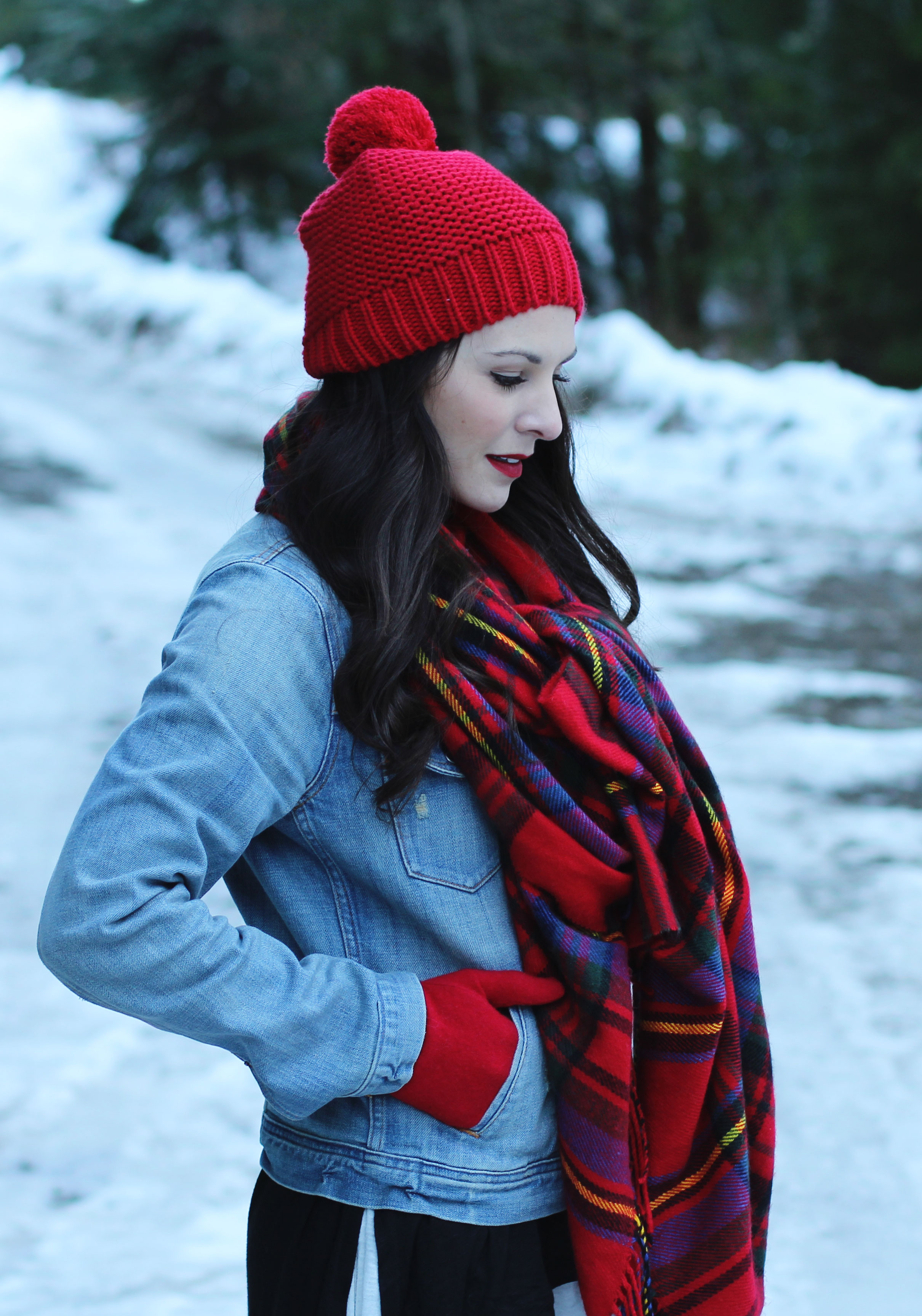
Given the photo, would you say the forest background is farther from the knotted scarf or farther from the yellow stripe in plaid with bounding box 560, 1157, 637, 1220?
the yellow stripe in plaid with bounding box 560, 1157, 637, 1220

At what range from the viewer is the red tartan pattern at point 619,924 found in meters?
1.28

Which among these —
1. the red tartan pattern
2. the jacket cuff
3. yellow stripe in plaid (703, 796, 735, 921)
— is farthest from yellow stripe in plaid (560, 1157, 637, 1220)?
yellow stripe in plaid (703, 796, 735, 921)

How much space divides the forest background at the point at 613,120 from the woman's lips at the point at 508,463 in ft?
30.7

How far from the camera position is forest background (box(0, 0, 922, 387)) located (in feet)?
33.4

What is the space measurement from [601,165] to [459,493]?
1434cm

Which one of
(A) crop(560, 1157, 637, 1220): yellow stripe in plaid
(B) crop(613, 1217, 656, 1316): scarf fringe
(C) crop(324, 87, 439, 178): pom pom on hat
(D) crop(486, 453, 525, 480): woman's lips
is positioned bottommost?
(B) crop(613, 1217, 656, 1316): scarf fringe

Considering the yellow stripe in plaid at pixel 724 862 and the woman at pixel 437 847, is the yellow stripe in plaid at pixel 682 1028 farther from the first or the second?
the yellow stripe in plaid at pixel 724 862

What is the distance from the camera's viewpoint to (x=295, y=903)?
4.27 feet

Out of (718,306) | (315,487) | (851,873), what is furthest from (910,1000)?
(718,306)

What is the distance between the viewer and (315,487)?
1.33 meters

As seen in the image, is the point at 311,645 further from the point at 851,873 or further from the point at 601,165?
the point at 601,165

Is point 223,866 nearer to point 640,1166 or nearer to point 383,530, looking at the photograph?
point 383,530

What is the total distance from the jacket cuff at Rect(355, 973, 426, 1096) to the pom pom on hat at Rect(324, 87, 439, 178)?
0.90 meters

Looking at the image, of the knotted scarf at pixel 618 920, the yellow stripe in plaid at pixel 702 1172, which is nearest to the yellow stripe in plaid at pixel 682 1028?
the knotted scarf at pixel 618 920
